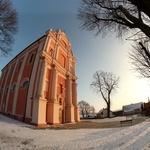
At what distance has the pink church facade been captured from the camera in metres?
18.9

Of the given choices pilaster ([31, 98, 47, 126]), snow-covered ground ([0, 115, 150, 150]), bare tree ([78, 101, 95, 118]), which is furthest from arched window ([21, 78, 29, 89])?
bare tree ([78, 101, 95, 118])

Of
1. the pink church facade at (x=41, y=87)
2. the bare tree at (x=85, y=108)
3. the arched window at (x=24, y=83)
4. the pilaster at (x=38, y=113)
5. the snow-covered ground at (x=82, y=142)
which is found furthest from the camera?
the bare tree at (x=85, y=108)

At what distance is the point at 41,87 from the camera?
19016 millimetres

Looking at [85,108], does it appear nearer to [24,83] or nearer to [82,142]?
[24,83]

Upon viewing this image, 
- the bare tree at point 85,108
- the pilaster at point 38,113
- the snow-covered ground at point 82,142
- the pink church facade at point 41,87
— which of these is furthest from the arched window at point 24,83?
the bare tree at point 85,108

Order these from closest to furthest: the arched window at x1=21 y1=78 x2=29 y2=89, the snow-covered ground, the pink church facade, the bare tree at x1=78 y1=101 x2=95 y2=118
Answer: the snow-covered ground < the pink church facade < the arched window at x1=21 y1=78 x2=29 y2=89 < the bare tree at x1=78 y1=101 x2=95 y2=118

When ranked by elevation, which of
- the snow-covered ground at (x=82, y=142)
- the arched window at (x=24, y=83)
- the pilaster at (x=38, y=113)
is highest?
the arched window at (x=24, y=83)

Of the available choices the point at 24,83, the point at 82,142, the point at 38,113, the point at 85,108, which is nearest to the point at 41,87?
the point at 38,113

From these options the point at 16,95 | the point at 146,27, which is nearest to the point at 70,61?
the point at 16,95

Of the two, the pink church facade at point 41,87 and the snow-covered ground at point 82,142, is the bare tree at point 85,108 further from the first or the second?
the snow-covered ground at point 82,142

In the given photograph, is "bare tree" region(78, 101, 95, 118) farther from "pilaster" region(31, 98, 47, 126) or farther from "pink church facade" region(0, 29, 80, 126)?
"pilaster" region(31, 98, 47, 126)

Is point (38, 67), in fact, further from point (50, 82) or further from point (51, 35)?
point (51, 35)

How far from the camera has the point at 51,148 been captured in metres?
6.62

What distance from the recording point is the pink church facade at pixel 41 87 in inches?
744
